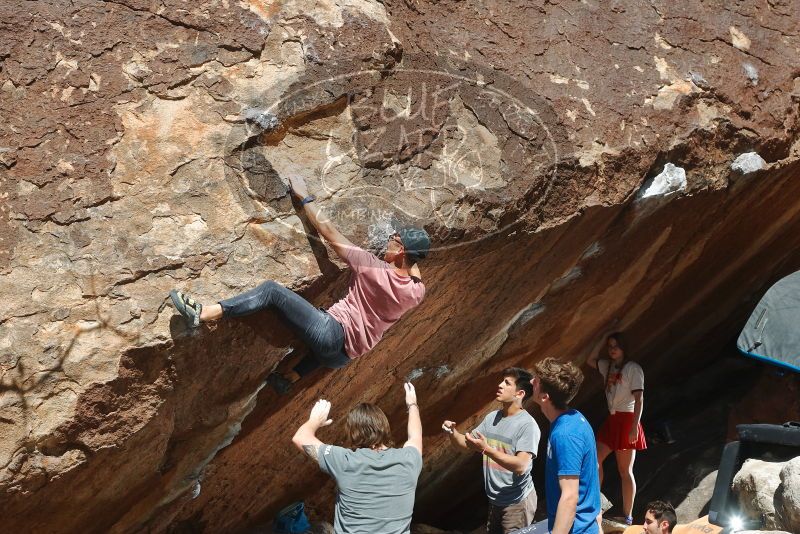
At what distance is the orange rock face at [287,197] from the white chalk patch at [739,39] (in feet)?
0.09

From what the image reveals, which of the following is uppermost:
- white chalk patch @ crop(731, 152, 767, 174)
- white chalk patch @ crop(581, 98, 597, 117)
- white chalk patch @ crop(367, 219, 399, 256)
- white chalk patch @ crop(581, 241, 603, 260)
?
white chalk patch @ crop(581, 98, 597, 117)

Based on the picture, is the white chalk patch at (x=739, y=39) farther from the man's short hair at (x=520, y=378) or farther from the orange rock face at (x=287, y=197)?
the man's short hair at (x=520, y=378)

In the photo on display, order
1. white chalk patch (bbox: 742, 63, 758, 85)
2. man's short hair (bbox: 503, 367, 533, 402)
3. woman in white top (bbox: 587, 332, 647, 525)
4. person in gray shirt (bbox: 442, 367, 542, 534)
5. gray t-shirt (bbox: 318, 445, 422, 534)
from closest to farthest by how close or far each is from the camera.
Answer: gray t-shirt (bbox: 318, 445, 422, 534), person in gray shirt (bbox: 442, 367, 542, 534), man's short hair (bbox: 503, 367, 533, 402), white chalk patch (bbox: 742, 63, 758, 85), woman in white top (bbox: 587, 332, 647, 525)

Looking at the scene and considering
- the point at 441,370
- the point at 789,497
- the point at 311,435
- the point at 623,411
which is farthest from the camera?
the point at 623,411

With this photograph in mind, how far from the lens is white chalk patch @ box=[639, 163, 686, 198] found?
189 inches

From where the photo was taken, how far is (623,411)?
5.42 metres

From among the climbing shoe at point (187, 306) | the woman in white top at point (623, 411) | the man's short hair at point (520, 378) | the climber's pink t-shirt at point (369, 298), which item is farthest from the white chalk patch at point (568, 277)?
the climbing shoe at point (187, 306)

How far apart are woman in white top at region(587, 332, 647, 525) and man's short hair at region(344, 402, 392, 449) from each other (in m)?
2.30

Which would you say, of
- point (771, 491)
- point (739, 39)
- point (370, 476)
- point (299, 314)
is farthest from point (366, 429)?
point (739, 39)

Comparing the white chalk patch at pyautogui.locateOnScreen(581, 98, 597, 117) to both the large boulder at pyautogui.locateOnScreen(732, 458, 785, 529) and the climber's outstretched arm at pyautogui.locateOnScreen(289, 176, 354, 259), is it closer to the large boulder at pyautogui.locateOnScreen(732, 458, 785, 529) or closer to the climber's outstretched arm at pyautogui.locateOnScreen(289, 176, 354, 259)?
the climber's outstretched arm at pyautogui.locateOnScreen(289, 176, 354, 259)

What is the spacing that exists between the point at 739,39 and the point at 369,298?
2.73 metres

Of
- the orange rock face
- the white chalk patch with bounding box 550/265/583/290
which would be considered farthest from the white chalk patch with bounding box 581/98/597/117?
the white chalk patch with bounding box 550/265/583/290

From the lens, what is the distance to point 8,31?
3.84 meters

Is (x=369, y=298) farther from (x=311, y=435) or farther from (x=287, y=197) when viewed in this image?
(x=311, y=435)
